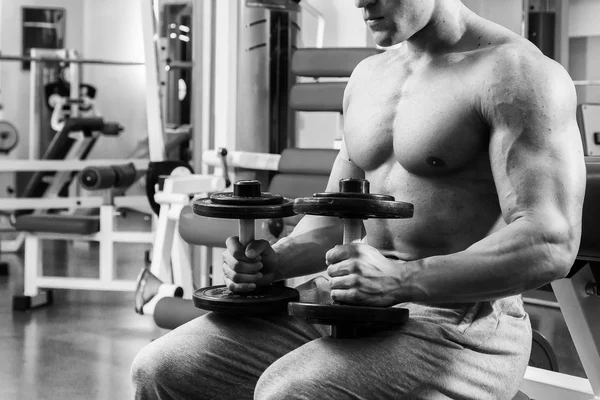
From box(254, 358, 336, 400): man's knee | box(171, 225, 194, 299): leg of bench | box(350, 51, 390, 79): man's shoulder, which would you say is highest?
box(350, 51, 390, 79): man's shoulder

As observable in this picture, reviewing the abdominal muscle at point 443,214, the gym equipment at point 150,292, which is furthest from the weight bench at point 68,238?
the abdominal muscle at point 443,214

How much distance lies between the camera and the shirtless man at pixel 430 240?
117 cm

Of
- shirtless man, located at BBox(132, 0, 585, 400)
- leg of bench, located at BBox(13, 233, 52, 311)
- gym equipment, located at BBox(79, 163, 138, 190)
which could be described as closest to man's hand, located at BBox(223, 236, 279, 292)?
shirtless man, located at BBox(132, 0, 585, 400)

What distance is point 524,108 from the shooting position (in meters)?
1.23

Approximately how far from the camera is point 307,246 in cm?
152

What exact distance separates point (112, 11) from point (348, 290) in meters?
7.66

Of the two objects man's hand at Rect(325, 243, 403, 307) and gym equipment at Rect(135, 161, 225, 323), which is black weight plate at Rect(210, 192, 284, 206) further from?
gym equipment at Rect(135, 161, 225, 323)

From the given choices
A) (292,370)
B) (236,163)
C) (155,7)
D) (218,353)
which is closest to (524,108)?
(292,370)

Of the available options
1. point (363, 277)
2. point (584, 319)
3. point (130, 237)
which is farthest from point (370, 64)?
point (130, 237)

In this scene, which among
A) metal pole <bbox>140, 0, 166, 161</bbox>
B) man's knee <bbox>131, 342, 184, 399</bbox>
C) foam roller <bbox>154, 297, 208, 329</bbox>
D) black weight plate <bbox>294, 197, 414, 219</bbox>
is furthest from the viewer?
metal pole <bbox>140, 0, 166, 161</bbox>

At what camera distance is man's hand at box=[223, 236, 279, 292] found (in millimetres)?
1401

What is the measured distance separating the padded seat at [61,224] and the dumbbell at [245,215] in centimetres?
314

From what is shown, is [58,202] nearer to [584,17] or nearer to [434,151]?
[584,17]

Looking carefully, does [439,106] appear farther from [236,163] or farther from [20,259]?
[20,259]
